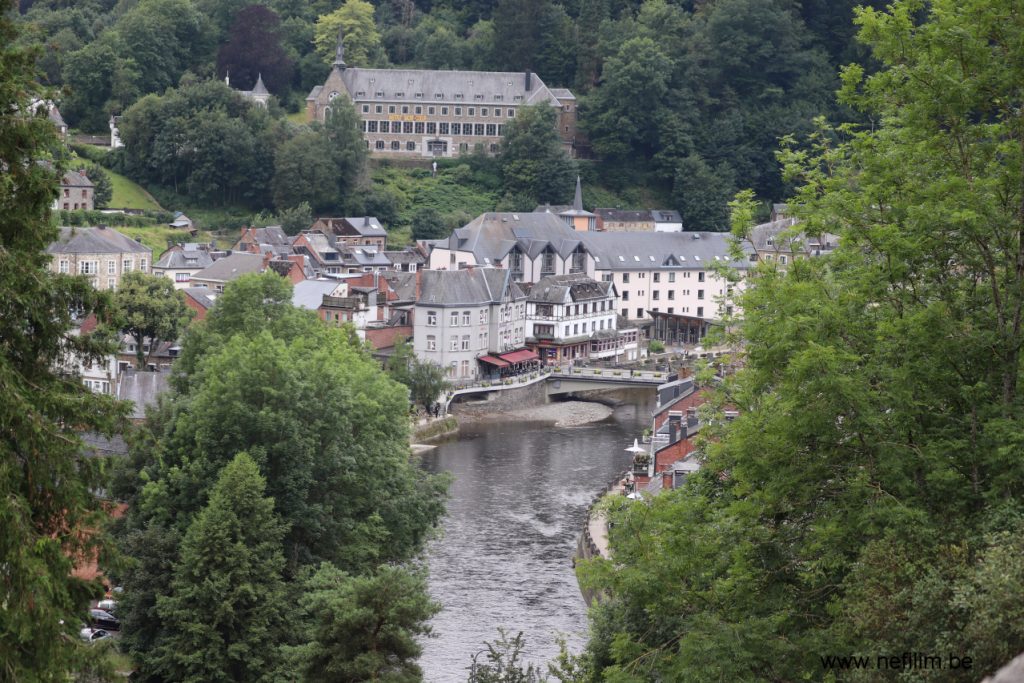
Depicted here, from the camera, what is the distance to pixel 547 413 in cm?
5878

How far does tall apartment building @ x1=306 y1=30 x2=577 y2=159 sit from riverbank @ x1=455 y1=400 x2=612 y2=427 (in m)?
35.7

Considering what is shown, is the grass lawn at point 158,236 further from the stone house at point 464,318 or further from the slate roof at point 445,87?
the slate roof at point 445,87

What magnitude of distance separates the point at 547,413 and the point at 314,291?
10.4 meters

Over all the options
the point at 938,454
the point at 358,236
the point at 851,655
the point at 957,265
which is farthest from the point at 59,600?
the point at 358,236

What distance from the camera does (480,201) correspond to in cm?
8625

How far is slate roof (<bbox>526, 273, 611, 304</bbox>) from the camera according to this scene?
65.7 meters

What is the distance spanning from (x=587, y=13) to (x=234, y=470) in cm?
7564

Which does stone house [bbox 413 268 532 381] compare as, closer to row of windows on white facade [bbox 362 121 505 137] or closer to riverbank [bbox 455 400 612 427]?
riverbank [bbox 455 400 612 427]

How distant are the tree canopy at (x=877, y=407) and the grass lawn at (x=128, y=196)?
68287 mm

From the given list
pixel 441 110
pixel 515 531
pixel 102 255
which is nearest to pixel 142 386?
pixel 515 531

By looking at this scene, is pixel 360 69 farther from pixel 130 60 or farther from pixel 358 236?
pixel 358 236

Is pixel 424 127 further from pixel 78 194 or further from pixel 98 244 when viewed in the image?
pixel 98 244

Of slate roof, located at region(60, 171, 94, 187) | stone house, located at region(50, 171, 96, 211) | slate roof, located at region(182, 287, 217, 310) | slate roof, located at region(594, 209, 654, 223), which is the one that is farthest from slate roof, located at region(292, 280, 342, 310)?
slate roof, located at region(594, 209, 654, 223)

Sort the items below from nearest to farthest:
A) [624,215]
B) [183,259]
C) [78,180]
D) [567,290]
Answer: [567,290]
[183,259]
[78,180]
[624,215]
